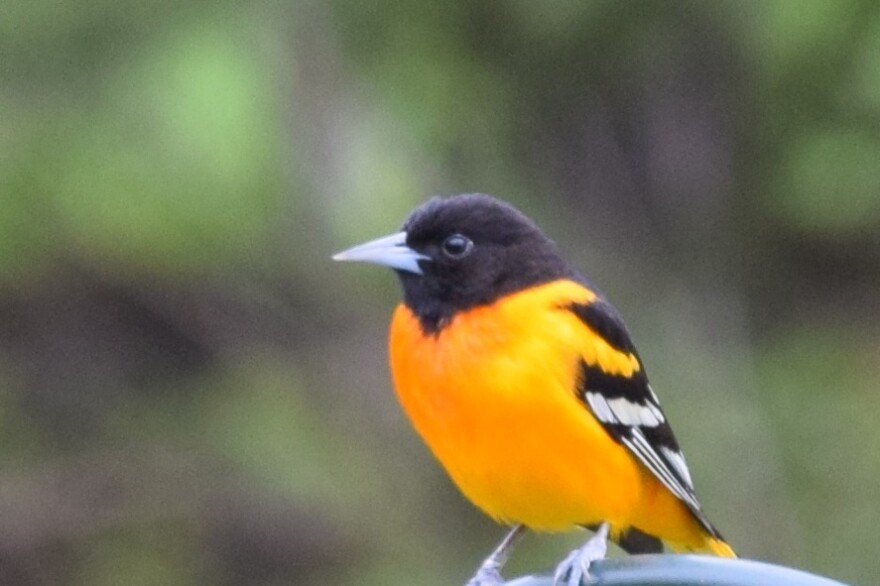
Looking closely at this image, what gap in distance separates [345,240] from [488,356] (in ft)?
5.07

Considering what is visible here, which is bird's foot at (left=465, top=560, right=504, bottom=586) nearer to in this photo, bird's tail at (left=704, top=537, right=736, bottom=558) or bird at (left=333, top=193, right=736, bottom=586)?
bird at (left=333, top=193, right=736, bottom=586)

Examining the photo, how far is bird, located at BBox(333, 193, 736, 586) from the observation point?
332 centimetres

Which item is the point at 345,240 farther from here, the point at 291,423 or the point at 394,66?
the point at 291,423

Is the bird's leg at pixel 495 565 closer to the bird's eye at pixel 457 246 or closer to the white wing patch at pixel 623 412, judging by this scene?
the white wing patch at pixel 623 412

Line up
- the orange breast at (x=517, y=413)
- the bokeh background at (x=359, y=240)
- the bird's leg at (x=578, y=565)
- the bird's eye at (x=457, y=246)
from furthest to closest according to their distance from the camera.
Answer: the bokeh background at (x=359, y=240)
the bird's eye at (x=457, y=246)
the orange breast at (x=517, y=413)
the bird's leg at (x=578, y=565)

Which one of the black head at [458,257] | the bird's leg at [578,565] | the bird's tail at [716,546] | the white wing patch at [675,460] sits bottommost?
the bird's tail at [716,546]

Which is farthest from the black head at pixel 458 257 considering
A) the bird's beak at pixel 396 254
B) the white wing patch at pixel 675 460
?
the white wing patch at pixel 675 460

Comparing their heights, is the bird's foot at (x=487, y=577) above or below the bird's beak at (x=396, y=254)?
below

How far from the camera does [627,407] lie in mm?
3641

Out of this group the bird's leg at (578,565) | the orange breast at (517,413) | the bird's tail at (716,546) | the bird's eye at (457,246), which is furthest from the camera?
the bird's tail at (716,546)

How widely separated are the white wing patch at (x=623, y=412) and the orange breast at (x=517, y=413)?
4cm

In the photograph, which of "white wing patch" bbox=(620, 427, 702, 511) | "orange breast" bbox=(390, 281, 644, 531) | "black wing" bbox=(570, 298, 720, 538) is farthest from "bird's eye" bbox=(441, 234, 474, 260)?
"white wing patch" bbox=(620, 427, 702, 511)

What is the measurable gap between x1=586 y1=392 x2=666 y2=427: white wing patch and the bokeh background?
4.25ft

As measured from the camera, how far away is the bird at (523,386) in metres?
3.32
